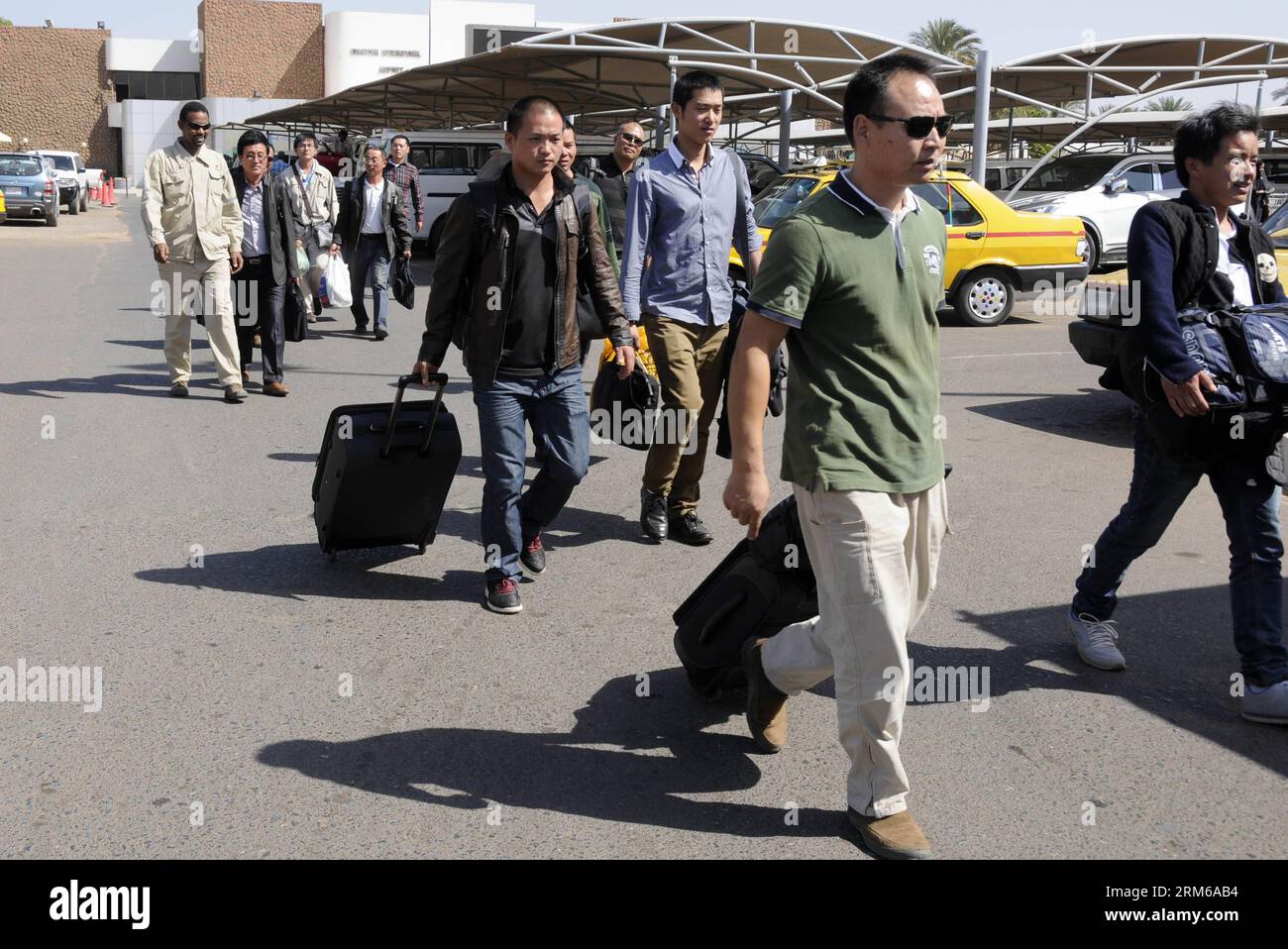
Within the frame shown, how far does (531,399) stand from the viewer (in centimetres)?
535

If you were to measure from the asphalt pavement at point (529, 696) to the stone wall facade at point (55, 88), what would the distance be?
3119 inches

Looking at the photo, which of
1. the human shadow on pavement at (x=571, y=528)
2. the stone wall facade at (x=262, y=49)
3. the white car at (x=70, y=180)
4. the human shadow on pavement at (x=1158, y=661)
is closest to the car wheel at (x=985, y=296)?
the human shadow on pavement at (x=571, y=528)

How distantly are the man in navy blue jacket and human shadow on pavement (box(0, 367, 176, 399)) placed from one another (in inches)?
297

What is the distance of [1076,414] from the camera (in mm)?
9805

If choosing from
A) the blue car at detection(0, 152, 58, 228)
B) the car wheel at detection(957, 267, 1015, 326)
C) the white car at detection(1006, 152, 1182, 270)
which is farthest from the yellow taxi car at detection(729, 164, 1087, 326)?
the blue car at detection(0, 152, 58, 228)

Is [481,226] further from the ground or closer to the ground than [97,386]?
further from the ground

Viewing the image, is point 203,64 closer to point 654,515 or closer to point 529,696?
point 654,515

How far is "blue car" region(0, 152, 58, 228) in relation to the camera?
32.1m

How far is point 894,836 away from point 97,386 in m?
8.66

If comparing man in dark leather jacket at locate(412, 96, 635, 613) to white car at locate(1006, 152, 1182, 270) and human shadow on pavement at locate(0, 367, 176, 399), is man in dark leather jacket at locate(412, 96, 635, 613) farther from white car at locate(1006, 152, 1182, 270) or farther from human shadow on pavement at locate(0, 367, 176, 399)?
white car at locate(1006, 152, 1182, 270)

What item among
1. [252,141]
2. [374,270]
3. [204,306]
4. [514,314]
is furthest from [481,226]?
[374,270]

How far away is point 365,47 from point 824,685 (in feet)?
249

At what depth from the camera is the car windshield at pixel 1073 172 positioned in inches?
897
